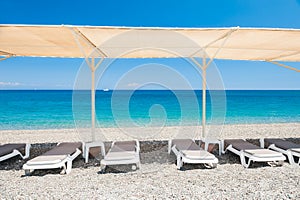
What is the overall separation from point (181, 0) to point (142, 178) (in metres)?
9.69

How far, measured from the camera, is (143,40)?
4258 mm

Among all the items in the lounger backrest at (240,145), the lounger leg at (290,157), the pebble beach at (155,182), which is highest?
the lounger backrest at (240,145)

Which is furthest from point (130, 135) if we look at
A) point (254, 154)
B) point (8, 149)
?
point (254, 154)

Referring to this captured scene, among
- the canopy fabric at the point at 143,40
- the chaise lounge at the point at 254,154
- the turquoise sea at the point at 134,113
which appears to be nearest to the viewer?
the canopy fabric at the point at 143,40

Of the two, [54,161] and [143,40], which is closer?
[54,161]

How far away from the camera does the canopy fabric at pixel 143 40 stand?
11.1 feet

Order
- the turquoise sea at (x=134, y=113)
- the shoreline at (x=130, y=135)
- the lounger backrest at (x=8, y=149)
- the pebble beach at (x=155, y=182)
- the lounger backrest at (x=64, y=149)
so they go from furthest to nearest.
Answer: the turquoise sea at (x=134, y=113), the shoreline at (x=130, y=135), the lounger backrest at (x=8, y=149), the lounger backrest at (x=64, y=149), the pebble beach at (x=155, y=182)

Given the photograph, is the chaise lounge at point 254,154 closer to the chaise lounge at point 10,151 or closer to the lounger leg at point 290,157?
the lounger leg at point 290,157

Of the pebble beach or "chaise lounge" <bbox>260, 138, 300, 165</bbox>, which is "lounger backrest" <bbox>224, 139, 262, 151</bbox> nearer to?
the pebble beach

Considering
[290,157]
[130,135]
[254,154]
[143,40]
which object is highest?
[143,40]

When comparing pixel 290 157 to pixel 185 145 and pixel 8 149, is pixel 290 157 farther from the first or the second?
pixel 8 149

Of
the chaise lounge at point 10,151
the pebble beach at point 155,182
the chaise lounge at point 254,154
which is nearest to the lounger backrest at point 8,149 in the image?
the chaise lounge at point 10,151

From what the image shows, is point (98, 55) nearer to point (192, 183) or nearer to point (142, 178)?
point (142, 178)

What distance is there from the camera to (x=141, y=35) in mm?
3816
